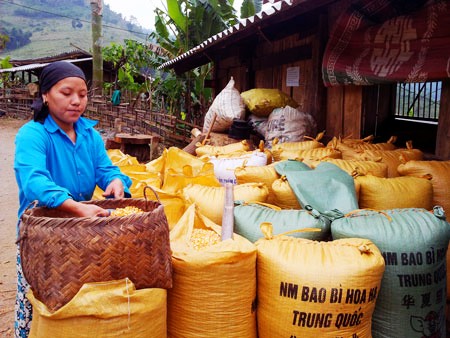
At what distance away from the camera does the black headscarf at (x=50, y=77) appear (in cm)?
174

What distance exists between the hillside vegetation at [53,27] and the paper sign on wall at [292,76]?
171 ft

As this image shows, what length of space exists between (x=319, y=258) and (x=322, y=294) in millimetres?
152

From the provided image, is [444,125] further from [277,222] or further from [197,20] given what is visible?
[197,20]

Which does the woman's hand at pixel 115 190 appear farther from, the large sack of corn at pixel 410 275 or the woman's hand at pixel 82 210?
the large sack of corn at pixel 410 275

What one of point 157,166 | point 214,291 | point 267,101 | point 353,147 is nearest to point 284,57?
point 267,101

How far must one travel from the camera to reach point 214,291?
5.70 ft

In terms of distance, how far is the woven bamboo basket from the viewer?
4.47 ft

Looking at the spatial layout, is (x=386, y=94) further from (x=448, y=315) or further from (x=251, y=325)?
(x=251, y=325)

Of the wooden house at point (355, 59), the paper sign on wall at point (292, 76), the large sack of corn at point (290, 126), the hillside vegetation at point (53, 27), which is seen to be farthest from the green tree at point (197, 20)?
the hillside vegetation at point (53, 27)

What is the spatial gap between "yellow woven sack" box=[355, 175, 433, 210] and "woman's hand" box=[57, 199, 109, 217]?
1786mm

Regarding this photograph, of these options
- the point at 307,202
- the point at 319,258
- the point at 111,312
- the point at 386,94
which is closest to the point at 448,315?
the point at 307,202

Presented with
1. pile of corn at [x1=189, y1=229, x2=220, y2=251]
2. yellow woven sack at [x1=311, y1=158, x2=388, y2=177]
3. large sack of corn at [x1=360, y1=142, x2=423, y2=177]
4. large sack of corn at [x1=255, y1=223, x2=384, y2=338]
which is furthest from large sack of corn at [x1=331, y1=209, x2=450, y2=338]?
large sack of corn at [x1=360, y1=142, x2=423, y2=177]

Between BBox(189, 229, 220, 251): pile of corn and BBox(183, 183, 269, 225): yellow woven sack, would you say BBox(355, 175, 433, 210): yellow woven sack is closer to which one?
BBox(183, 183, 269, 225): yellow woven sack

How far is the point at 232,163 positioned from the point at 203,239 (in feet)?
5.73
